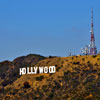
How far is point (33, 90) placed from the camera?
14475 centimetres

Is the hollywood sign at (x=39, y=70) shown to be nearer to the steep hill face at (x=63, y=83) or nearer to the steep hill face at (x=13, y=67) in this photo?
the steep hill face at (x=63, y=83)

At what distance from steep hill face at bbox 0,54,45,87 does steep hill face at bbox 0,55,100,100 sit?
7.32 meters

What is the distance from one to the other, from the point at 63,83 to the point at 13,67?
4967 cm

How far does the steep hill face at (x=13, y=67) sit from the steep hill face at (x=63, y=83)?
7.32m

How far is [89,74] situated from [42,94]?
Answer: 1791 centimetres

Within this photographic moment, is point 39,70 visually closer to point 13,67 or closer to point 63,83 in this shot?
point 63,83

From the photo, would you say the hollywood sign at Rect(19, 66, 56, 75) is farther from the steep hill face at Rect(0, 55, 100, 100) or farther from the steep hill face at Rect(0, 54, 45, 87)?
the steep hill face at Rect(0, 54, 45, 87)

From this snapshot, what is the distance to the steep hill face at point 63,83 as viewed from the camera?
129 meters

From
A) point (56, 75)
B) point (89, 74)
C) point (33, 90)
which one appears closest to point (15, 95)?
point (33, 90)

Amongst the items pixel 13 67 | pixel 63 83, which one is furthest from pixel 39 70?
pixel 13 67

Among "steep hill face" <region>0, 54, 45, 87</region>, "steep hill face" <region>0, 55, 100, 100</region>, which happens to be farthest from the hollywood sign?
"steep hill face" <region>0, 54, 45, 87</region>

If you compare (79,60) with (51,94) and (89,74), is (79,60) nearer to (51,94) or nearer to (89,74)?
(89,74)

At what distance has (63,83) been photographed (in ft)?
467

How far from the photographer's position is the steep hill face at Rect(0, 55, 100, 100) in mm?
128750
